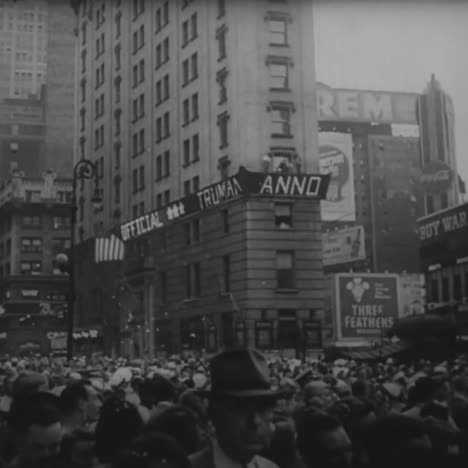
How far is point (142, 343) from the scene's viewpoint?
46.6 m

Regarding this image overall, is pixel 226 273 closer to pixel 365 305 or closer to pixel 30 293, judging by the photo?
pixel 365 305

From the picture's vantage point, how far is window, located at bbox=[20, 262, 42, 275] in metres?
60.2

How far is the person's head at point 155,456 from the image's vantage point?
3.47m

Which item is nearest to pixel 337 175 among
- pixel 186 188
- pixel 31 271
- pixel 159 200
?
pixel 31 271

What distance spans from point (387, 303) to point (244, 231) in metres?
7.48

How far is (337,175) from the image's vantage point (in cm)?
8619

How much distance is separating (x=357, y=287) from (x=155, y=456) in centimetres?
3736

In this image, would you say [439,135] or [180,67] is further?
[439,135]

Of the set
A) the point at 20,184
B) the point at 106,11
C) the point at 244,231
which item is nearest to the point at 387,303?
the point at 244,231

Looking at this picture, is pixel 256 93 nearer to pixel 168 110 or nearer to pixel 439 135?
pixel 168 110

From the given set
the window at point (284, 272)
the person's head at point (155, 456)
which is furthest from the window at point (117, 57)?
the person's head at point (155, 456)

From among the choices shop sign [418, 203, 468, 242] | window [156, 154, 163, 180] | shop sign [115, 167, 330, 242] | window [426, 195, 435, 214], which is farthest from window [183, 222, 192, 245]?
window [426, 195, 435, 214]

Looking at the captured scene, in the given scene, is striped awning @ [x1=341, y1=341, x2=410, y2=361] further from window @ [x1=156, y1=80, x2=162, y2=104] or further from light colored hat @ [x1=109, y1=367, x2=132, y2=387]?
window @ [x1=156, y1=80, x2=162, y2=104]

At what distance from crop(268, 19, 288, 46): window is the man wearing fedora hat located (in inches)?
1517
